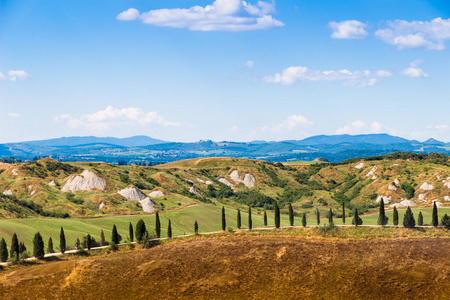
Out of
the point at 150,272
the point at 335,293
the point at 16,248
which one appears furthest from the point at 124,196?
the point at 335,293

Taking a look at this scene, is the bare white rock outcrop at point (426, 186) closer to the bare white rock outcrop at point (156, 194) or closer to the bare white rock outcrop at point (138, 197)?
the bare white rock outcrop at point (156, 194)

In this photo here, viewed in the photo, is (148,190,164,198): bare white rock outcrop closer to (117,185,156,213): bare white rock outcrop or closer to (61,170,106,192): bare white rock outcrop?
(117,185,156,213): bare white rock outcrop

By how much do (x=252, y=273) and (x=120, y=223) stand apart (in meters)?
62.4

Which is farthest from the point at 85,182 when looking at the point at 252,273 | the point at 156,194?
the point at 252,273

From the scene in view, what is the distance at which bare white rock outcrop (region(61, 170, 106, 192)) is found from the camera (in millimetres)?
178625

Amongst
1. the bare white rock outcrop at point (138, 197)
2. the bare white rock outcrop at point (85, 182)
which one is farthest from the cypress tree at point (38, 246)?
the bare white rock outcrop at point (85, 182)

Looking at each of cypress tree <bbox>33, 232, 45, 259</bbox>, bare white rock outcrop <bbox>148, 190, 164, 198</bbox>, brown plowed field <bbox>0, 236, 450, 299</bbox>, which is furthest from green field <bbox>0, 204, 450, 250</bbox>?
brown plowed field <bbox>0, 236, 450, 299</bbox>

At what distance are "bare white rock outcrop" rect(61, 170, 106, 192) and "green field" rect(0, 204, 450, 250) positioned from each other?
37.5 m

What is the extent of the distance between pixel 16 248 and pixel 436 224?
89.7 meters

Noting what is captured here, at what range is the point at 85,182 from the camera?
592 feet

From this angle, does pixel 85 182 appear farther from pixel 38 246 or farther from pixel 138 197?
pixel 38 246

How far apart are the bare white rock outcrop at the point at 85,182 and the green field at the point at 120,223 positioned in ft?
123

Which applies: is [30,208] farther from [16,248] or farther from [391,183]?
[391,183]

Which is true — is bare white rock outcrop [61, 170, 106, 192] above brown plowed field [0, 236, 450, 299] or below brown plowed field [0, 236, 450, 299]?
above
